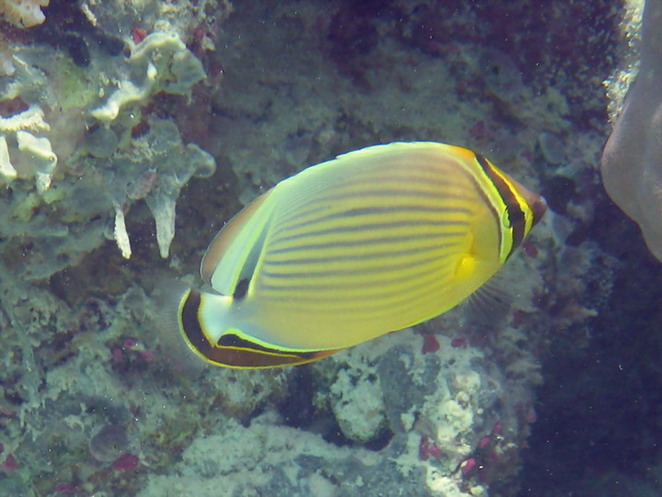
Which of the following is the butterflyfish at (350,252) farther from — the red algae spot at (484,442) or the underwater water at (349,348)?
the red algae spot at (484,442)

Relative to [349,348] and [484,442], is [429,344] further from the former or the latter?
[484,442]

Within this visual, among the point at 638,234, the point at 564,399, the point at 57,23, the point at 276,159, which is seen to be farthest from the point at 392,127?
the point at 564,399

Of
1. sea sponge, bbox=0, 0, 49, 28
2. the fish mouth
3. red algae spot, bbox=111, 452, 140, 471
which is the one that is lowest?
red algae spot, bbox=111, 452, 140, 471

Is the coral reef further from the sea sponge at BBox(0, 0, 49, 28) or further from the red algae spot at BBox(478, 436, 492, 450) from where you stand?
the red algae spot at BBox(478, 436, 492, 450)

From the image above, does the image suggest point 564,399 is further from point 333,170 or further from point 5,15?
point 5,15

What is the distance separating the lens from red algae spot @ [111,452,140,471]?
367 cm

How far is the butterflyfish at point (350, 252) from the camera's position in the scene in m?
1.62

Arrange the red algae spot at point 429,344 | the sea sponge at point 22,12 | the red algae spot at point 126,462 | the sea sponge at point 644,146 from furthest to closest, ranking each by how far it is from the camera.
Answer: the red algae spot at point 429,344 < the red algae spot at point 126,462 < the sea sponge at point 644,146 < the sea sponge at point 22,12

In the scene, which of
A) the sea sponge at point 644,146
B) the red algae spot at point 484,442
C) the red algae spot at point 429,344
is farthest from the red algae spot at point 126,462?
the sea sponge at point 644,146

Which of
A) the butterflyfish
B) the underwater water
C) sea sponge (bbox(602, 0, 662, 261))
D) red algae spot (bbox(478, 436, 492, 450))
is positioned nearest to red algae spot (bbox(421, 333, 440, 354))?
the underwater water

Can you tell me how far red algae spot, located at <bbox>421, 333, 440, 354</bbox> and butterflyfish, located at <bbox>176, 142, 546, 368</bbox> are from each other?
7.54 feet

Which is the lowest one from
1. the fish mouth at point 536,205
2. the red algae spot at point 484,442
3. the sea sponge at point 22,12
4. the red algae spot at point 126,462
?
the red algae spot at point 484,442

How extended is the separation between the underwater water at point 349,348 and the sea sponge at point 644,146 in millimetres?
38

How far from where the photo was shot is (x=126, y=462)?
369 cm
